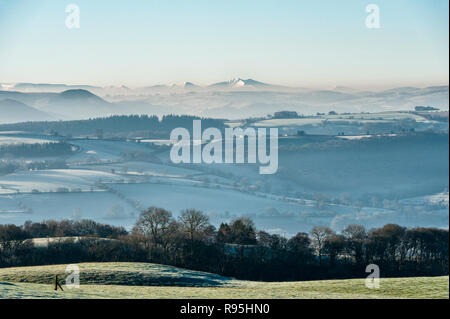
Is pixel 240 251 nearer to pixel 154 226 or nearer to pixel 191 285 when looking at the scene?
pixel 154 226

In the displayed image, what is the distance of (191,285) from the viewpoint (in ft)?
137

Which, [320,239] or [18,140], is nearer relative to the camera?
[320,239]

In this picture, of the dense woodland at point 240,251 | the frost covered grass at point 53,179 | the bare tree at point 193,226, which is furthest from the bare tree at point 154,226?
the frost covered grass at point 53,179

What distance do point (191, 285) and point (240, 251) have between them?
19.6 meters

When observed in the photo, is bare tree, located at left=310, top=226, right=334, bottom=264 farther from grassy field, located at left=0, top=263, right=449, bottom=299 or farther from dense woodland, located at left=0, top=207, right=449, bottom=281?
grassy field, located at left=0, top=263, right=449, bottom=299

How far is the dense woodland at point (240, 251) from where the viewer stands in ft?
185

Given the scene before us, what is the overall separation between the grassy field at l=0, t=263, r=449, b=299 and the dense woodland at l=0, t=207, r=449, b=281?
9309 mm

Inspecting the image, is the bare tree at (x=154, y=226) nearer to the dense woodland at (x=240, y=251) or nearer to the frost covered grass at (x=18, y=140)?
the dense woodland at (x=240, y=251)

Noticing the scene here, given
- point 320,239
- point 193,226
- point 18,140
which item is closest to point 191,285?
point 193,226

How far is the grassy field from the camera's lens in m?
34.5

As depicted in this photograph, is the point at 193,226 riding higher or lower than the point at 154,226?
higher

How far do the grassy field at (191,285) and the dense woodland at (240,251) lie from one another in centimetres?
931

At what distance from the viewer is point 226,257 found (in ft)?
194
